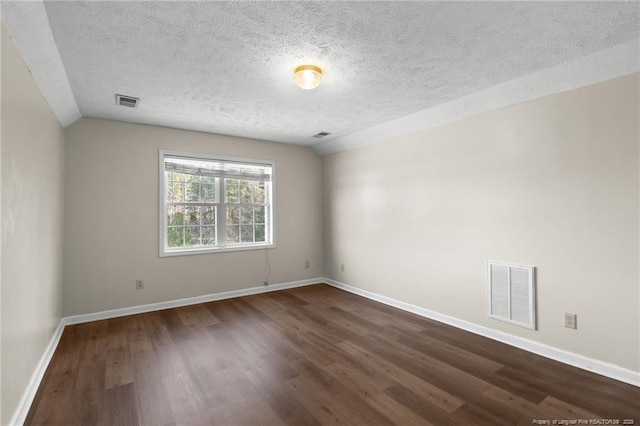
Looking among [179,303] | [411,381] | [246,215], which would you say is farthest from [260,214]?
[411,381]

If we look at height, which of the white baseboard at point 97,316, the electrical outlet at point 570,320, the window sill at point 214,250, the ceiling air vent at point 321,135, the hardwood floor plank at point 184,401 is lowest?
the hardwood floor plank at point 184,401

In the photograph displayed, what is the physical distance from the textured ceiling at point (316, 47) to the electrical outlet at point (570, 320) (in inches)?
82.5

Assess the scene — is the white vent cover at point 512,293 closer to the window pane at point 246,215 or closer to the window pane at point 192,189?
the window pane at point 246,215

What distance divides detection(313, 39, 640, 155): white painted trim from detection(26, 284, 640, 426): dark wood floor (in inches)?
92.8

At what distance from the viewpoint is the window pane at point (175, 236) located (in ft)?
14.1

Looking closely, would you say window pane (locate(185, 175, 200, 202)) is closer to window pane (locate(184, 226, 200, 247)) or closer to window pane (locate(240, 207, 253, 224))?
window pane (locate(184, 226, 200, 247))

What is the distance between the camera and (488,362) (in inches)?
102

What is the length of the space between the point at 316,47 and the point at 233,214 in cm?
320

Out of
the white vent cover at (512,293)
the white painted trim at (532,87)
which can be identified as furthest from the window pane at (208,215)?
the white vent cover at (512,293)

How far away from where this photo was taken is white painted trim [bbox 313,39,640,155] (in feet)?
7.36

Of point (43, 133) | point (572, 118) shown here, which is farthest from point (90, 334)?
point (572, 118)

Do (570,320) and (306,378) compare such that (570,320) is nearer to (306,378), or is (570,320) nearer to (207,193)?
(306,378)

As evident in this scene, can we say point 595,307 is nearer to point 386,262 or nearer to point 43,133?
point 386,262

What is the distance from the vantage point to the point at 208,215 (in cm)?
461
